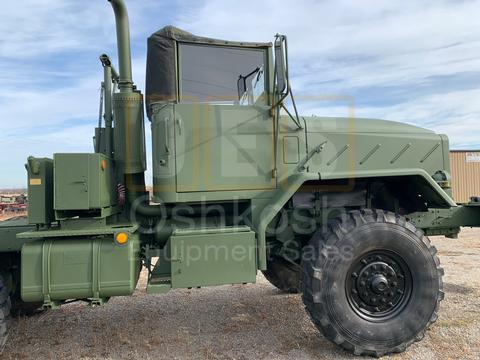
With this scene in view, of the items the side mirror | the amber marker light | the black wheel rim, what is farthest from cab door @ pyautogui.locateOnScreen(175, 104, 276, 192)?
the black wheel rim

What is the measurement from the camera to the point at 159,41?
4.15 meters

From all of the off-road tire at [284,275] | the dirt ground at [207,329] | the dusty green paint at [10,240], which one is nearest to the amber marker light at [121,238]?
the dusty green paint at [10,240]

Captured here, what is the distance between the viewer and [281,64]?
12.5 ft

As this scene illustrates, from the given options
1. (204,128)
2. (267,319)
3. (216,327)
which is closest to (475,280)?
(267,319)

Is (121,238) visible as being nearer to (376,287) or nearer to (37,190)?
(37,190)

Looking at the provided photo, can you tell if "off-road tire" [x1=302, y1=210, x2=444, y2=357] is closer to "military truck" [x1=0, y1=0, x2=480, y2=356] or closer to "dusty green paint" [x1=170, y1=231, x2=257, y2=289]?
"military truck" [x1=0, y1=0, x2=480, y2=356]

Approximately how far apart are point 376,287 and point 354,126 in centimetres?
171

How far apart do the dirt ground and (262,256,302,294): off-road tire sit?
0.60ft

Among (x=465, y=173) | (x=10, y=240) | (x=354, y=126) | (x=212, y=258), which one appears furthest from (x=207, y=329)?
(x=465, y=173)

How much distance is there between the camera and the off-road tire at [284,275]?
5559 mm

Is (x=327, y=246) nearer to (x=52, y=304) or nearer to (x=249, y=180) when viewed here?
(x=249, y=180)

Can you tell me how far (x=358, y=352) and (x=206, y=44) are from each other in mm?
3267

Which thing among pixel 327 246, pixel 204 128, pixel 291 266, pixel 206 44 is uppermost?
pixel 206 44

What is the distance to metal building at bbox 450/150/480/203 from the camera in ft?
56.6
